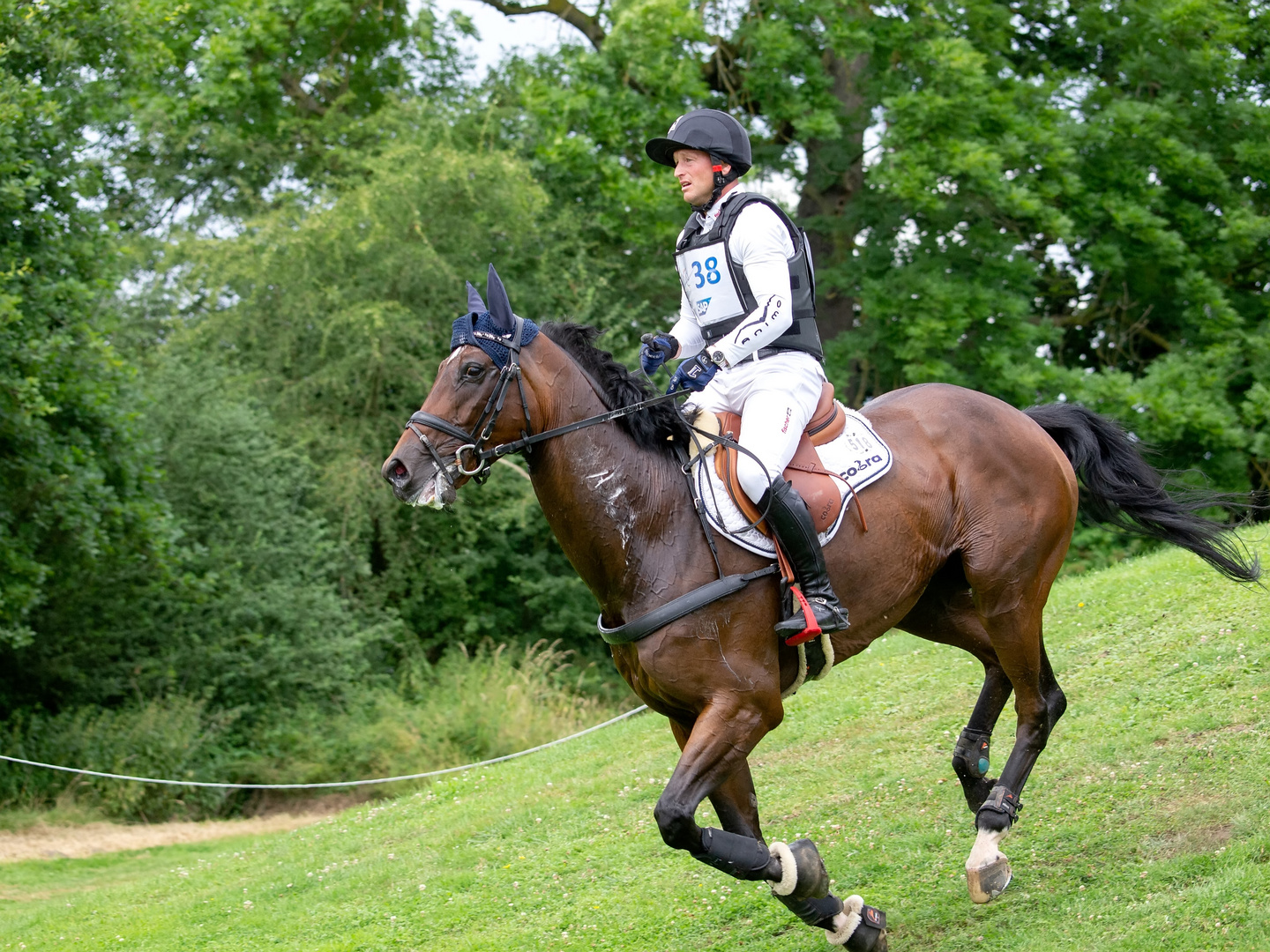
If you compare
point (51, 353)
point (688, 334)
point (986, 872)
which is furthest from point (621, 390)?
point (51, 353)

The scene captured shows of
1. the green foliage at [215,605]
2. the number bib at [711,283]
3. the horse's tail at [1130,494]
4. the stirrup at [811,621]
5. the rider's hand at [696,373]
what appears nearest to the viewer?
the stirrup at [811,621]

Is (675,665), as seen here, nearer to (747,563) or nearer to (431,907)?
(747,563)

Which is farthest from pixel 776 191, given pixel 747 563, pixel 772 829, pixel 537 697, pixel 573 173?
pixel 747 563

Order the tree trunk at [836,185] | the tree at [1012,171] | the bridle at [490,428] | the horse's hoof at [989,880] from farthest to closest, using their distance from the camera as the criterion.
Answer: the tree trunk at [836,185] → the tree at [1012,171] → the horse's hoof at [989,880] → the bridle at [490,428]

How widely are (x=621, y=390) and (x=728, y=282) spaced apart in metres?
0.71

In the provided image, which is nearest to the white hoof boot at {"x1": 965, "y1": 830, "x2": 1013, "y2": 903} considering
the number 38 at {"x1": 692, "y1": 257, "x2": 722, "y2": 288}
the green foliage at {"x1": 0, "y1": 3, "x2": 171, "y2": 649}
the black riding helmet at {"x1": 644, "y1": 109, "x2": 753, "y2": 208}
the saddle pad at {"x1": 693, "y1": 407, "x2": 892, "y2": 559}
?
the saddle pad at {"x1": 693, "y1": 407, "x2": 892, "y2": 559}

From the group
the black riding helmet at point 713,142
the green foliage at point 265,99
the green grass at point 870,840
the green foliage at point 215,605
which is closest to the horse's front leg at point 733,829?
the green grass at point 870,840

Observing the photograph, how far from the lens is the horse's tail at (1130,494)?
6480 millimetres

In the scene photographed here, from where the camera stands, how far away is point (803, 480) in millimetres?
5359

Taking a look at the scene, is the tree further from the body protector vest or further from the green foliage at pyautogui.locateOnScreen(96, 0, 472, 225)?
the body protector vest

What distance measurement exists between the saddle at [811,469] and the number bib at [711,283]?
0.49m

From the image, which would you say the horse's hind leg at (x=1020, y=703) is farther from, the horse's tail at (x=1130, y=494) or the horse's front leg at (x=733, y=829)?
the horse's tail at (x=1130, y=494)

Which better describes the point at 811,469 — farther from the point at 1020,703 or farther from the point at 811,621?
the point at 1020,703

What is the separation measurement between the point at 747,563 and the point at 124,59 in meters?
12.0
